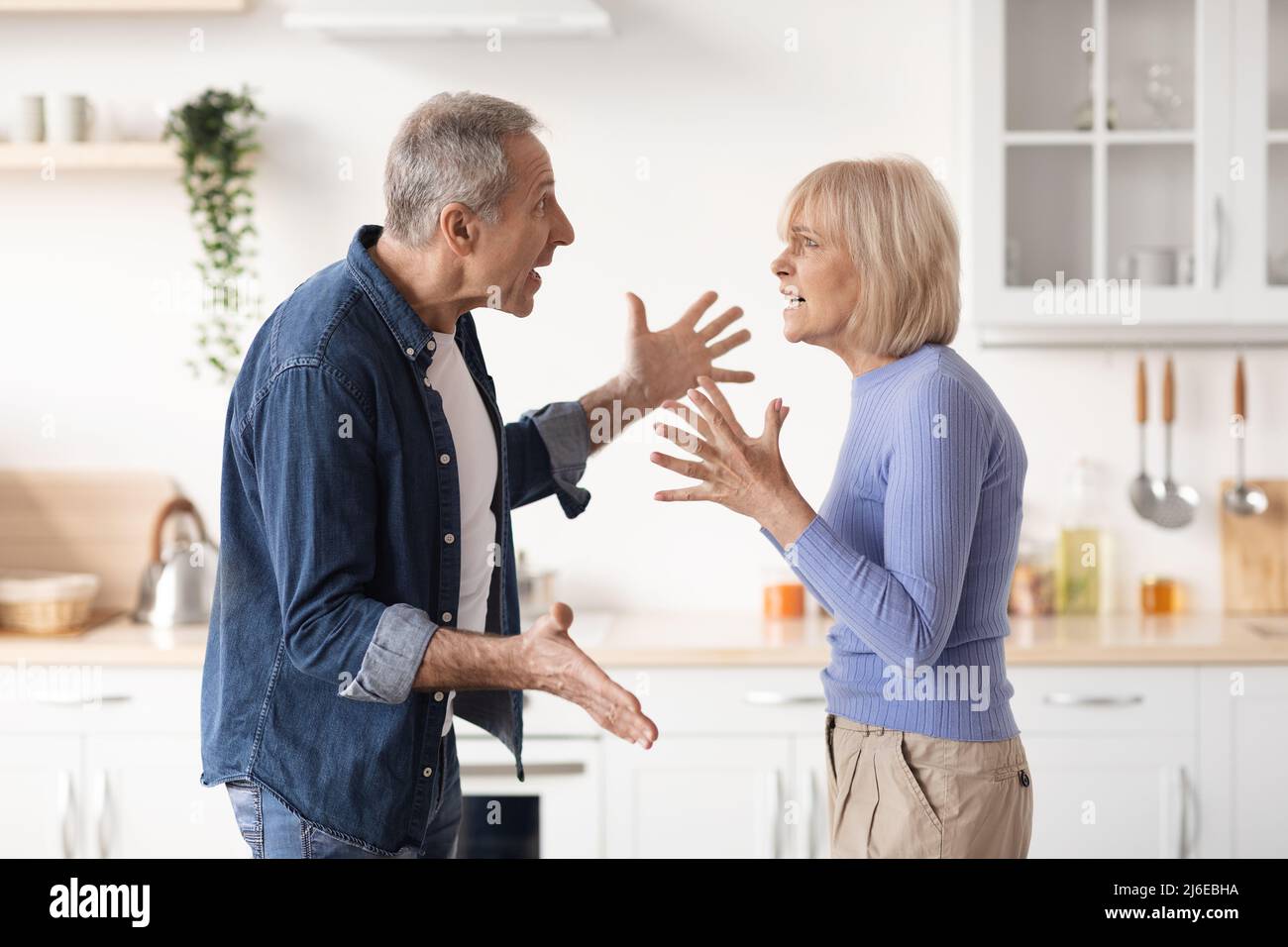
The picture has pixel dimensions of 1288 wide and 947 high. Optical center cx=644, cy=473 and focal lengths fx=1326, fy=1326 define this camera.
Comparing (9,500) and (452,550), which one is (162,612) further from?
(452,550)

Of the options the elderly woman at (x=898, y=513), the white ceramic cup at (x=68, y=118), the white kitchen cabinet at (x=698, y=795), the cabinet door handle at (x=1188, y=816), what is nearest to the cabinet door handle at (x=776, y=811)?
the white kitchen cabinet at (x=698, y=795)

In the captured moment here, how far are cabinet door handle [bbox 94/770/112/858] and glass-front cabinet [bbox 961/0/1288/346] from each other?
2.03 metres

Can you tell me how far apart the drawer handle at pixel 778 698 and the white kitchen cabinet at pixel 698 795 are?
0.08 metres

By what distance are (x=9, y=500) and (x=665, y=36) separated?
1898 millimetres

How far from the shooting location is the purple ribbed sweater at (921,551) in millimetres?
1347

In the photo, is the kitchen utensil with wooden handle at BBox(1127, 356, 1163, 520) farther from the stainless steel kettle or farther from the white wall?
the stainless steel kettle

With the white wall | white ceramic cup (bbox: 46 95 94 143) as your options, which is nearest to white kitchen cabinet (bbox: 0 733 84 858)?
the white wall

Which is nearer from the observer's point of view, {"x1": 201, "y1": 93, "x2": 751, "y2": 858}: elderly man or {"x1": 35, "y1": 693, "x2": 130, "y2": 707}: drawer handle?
{"x1": 201, "y1": 93, "x2": 751, "y2": 858}: elderly man

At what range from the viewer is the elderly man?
127cm

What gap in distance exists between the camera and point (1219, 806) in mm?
2658

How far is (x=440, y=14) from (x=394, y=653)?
1.76 meters

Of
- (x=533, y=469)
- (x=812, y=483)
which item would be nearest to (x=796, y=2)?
(x=812, y=483)

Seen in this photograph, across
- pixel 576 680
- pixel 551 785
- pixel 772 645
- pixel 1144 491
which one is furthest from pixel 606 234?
pixel 576 680

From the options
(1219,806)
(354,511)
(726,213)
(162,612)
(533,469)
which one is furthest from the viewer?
(726,213)
